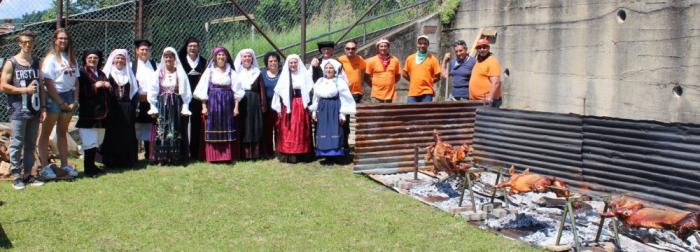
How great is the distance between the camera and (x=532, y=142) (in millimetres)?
7594

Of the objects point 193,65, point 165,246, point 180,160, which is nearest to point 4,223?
point 165,246

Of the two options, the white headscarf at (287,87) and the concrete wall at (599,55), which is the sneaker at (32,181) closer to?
the white headscarf at (287,87)

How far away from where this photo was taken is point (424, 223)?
615 centimetres

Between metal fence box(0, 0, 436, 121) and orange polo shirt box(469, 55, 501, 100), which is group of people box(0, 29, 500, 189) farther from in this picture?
metal fence box(0, 0, 436, 121)

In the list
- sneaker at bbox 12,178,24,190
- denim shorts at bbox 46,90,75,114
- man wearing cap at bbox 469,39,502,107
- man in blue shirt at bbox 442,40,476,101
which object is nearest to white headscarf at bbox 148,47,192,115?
denim shorts at bbox 46,90,75,114

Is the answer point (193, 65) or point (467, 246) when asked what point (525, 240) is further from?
point (193, 65)

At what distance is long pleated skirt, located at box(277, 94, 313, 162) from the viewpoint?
29.3ft

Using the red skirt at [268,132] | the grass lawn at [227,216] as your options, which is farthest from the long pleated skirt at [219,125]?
the grass lawn at [227,216]

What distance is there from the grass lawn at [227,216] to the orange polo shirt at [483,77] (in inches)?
75.5

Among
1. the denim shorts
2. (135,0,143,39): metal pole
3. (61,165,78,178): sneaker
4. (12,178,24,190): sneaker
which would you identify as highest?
(135,0,143,39): metal pole

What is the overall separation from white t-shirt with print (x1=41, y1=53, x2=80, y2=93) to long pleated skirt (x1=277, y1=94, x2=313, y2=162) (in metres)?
2.58

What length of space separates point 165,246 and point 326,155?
365cm

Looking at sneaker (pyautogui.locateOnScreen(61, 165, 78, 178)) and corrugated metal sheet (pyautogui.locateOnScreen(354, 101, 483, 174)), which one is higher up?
corrugated metal sheet (pyautogui.locateOnScreen(354, 101, 483, 174))

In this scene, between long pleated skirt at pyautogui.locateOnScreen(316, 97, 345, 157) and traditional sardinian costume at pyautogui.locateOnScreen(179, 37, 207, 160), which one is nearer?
long pleated skirt at pyautogui.locateOnScreen(316, 97, 345, 157)
